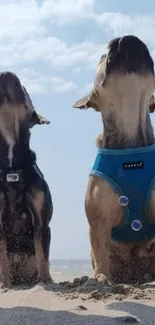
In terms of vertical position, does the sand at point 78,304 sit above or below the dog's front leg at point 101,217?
below

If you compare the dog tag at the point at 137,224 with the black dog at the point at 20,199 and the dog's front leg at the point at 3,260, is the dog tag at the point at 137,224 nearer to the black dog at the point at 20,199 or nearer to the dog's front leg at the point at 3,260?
the black dog at the point at 20,199

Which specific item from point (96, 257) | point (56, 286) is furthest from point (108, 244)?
point (56, 286)

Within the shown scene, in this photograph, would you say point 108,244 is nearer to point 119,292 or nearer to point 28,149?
point 119,292

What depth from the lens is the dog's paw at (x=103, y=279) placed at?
5489mm

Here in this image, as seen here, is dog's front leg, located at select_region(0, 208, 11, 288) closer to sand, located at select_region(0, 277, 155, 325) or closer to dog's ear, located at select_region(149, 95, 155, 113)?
sand, located at select_region(0, 277, 155, 325)

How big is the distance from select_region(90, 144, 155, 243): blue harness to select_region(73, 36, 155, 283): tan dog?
0.15 ft

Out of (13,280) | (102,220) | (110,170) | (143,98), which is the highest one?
(143,98)

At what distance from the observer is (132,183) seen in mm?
5621

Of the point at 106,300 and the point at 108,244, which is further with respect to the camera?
the point at 108,244

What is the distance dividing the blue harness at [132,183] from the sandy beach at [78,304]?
0.44 meters

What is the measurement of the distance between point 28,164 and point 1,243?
697mm

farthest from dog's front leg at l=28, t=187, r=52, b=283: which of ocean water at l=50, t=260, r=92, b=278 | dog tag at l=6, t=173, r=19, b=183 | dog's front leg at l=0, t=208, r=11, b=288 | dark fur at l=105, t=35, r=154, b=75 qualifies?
ocean water at l=50, t=260, r=92, b=278

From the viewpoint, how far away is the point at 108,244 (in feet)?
18.7

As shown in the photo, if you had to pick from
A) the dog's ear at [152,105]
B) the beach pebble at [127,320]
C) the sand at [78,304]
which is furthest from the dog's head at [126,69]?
the beach pebble at [127,320]
